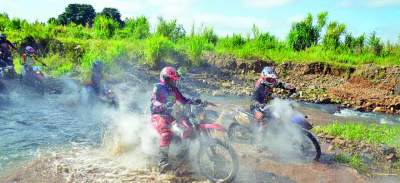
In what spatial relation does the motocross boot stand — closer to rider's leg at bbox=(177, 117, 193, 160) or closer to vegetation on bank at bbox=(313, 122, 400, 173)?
rider's leg at bbox=(177, 117, 193, 160)

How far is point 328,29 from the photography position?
30234mm

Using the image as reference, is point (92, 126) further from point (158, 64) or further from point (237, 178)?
point (158, 64)

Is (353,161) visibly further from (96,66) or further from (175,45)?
(175,45)

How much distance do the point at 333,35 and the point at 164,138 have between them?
24470 mm

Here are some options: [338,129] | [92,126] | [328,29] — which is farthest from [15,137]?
[328,29]

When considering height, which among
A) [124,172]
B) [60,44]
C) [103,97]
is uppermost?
[60,44]

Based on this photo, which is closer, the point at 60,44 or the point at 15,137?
the point at 15,137

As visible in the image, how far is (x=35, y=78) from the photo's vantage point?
57.4ft

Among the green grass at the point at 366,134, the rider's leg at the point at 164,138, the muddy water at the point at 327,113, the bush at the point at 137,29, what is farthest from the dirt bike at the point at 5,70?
the green grass at the point at 366,134

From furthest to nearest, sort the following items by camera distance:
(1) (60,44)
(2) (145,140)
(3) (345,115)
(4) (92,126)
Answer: (1) (60,44) → (3) (345,115) → (4) (92,126) → (2) (145,140)

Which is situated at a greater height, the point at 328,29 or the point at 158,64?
the point at 328,29

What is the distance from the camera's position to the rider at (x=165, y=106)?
821 cm

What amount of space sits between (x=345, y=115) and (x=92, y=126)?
10569mm

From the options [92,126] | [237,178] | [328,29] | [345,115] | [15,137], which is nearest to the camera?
[237,178]
